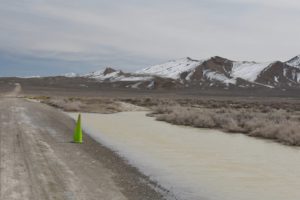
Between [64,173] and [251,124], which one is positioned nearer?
[64,173]

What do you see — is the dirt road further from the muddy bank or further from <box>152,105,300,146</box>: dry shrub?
<box>152,105,300,146</box>: dry shrub

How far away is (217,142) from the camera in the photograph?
22.9 m

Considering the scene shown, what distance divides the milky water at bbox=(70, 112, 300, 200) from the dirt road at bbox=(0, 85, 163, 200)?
2.29ft

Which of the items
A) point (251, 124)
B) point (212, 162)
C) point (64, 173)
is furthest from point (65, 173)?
point (251, 124)

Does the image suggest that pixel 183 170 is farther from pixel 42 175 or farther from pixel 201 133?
pixel 201 133

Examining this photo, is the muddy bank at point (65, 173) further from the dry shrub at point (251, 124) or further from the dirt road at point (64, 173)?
the dry shrub at point (251, 124)

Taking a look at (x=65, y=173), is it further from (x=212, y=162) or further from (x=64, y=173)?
(x=212, y=162)

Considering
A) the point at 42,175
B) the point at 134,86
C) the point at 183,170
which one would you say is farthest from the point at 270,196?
the point at 134,86

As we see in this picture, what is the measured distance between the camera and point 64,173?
12711mm

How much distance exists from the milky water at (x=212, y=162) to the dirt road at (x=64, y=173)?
2.29 feet

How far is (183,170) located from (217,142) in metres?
8.39

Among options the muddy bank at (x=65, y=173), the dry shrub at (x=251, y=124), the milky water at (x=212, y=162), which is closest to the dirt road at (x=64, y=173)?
the muddy bank at (x=65, y=173)

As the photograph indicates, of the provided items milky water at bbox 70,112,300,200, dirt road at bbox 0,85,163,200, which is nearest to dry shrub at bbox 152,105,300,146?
milky water at bbox 70,112,300,200

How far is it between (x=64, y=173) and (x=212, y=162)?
554 cm
